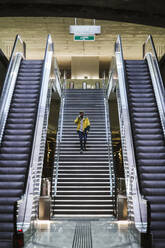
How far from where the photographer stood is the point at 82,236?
5.96 meters

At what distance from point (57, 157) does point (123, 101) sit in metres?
2.86

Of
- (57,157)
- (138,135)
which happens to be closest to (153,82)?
(138,135)

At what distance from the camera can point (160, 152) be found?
794 cm

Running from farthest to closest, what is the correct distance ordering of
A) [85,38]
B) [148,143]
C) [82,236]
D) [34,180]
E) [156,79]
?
[85,38]
[156,79]
[148,143]
[34,180]
[82,236]

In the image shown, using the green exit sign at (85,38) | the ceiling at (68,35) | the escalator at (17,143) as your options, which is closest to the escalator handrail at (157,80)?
the green exit sign at (85,38)

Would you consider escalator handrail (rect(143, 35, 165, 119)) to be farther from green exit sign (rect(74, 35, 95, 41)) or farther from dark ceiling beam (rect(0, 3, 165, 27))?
green exit sign (rect(74, 35, 95, 41))

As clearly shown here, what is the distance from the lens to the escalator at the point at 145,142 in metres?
5.69

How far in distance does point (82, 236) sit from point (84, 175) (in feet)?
11.7

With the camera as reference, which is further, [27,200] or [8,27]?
[8,27]

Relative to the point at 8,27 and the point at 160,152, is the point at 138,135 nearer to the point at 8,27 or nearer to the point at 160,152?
the point at 160,152

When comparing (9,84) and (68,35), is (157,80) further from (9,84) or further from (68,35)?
(68,35)

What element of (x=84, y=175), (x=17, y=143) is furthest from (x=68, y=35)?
(x=17, y=143)

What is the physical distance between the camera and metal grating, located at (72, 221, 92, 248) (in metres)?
5.39

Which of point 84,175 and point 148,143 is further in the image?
point 84,175
